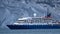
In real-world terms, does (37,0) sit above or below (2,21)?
above

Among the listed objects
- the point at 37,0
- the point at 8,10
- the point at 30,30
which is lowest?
the point at 30,30

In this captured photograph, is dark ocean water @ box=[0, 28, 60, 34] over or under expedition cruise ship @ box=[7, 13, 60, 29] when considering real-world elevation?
under

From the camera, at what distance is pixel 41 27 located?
177 cm

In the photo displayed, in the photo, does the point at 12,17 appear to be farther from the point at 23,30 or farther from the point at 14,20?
the point at 23,30

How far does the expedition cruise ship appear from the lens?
5.77ft

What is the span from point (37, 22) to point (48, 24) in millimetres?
141

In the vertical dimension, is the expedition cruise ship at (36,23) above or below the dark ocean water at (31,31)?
above

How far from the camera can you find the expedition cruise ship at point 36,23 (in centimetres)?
176

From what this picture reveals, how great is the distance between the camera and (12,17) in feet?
5.82

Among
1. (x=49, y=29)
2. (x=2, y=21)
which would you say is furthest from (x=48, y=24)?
(x=2, y=21)

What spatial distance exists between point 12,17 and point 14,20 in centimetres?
5

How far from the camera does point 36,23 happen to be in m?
1.76

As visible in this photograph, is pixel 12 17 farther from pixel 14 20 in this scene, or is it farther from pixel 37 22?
pixel 37 22

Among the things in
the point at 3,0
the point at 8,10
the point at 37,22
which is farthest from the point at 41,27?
the point at 3,0
